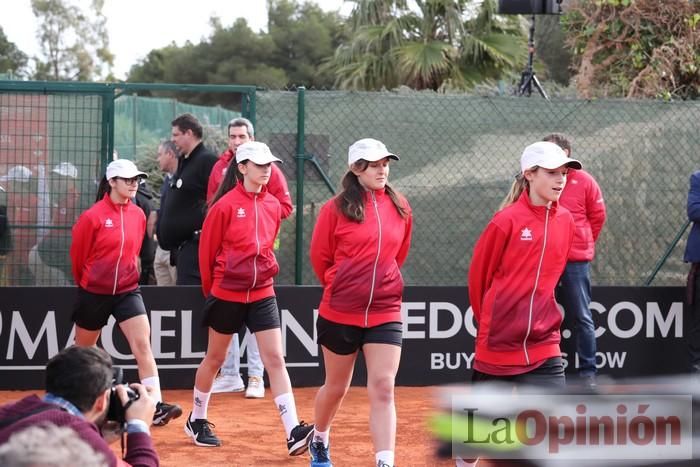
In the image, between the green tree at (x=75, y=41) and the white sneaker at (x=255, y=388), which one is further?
the green tree at (x=75, y=41)

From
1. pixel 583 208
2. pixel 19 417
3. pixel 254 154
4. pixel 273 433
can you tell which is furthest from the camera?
pixel 583 208

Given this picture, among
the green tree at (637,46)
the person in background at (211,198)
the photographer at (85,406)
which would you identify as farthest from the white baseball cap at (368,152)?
the green tree at (637,46)

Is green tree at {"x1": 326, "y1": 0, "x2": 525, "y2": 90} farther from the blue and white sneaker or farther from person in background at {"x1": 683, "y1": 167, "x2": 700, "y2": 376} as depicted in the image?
the blue and white sneaker

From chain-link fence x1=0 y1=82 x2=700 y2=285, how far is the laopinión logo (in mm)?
5561

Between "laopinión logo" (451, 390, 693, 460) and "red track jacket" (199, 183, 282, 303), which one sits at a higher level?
"red track jacket" (199, 183, 282, 303)

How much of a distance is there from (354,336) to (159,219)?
149 inches

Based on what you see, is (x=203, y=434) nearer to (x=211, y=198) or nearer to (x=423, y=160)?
(x=211, y=198)

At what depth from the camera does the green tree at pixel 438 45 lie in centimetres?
2155

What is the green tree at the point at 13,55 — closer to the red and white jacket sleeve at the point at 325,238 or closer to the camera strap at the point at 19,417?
the red and white jacket sleeve at the point at 325,238

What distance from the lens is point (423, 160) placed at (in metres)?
11.0

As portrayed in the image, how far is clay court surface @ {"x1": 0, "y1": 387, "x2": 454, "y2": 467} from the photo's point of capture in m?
7.60

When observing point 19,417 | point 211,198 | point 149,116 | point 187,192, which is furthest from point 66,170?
point 149,116

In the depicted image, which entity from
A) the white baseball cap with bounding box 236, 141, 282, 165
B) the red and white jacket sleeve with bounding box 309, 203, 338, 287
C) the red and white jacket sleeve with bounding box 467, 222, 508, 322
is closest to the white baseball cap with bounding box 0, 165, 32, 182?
the white baseball cap with bounding box 236, 141, 282, 165

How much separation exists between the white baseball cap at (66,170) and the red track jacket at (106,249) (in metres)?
2.07
